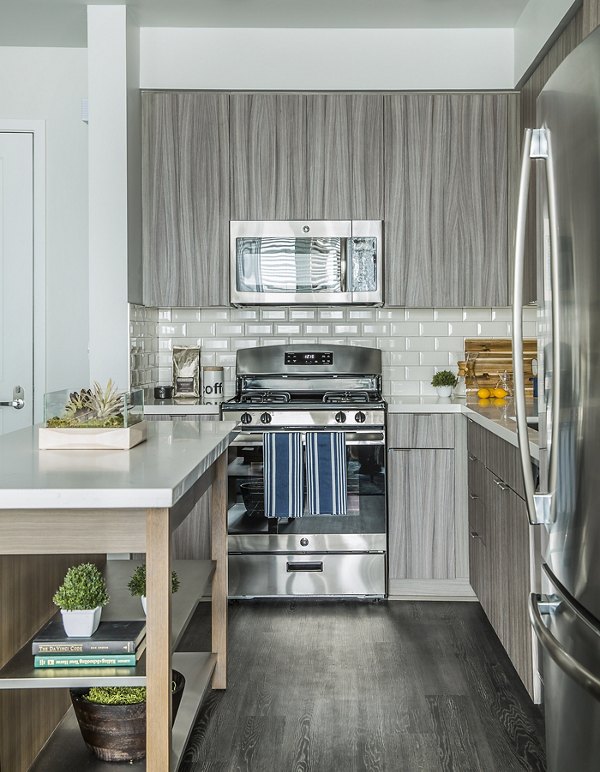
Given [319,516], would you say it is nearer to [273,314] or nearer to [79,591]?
[273,314]

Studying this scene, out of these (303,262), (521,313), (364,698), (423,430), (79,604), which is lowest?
(364,698)

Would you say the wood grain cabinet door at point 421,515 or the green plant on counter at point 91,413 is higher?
the green plant on counter at point 91,413

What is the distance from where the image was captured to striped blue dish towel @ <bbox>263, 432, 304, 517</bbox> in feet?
12.2

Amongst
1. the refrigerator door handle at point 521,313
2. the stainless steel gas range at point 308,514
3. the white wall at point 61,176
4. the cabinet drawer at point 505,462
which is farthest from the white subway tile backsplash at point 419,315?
the refrigerator door handle at point 521,313

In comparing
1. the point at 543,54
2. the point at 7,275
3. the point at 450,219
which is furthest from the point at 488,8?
the point at 7,275

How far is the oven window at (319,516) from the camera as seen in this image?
3.79 metres

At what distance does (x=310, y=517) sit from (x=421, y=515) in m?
0.55

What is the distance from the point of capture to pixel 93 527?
169cm

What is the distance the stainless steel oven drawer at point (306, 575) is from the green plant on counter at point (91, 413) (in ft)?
5.70

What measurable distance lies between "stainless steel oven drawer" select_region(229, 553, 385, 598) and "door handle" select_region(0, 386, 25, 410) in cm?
147

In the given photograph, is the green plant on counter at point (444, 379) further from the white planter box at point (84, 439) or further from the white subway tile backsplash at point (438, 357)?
the white planter box at point (84, 439)

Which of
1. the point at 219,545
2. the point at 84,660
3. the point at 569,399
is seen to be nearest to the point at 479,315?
the point at 219,545

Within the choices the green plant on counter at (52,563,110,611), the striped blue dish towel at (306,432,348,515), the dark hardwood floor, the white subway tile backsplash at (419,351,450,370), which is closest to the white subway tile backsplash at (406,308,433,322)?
the white subway tile backsplash at (419,351,450,370)

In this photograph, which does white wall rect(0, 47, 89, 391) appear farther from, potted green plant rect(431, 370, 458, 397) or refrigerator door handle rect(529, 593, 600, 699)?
refrigerator door handle rect(529, 593, 600, 699)
